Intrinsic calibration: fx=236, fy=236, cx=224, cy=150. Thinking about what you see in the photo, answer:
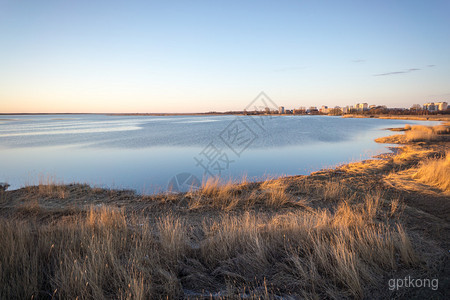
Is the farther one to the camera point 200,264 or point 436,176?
point 436,176

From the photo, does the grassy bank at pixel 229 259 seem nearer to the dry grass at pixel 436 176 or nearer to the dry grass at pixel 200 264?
the dry grass at pixel 200 264

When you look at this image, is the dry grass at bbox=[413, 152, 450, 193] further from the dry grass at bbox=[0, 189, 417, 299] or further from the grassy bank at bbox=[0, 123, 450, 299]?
the dry grass at bbox=[0, 189, 417, 299]

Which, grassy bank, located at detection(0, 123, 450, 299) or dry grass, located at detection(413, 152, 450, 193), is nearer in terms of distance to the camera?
grassy bank, located at detection(0, 123, 450, 299)

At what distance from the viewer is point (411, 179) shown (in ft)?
30.3

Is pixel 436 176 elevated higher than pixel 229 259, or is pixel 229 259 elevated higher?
pixel 436 176

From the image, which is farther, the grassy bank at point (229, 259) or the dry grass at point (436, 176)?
the dry grass at point (436, 176)

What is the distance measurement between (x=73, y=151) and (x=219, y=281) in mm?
22438

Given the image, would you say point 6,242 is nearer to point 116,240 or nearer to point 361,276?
point 116,240

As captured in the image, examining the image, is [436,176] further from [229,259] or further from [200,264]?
[200,264]

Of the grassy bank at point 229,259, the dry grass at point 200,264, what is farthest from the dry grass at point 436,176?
the dry grass at point 200,264

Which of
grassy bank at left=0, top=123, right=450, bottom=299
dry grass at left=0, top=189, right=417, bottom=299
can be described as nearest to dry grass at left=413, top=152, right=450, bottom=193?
grassy bank at left=0, top=123, right=450, bottom=299

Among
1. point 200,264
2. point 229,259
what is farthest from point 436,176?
point 200,264

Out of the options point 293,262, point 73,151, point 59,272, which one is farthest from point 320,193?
point 73,151

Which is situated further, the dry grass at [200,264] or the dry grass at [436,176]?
the dry grass at [436,176]
